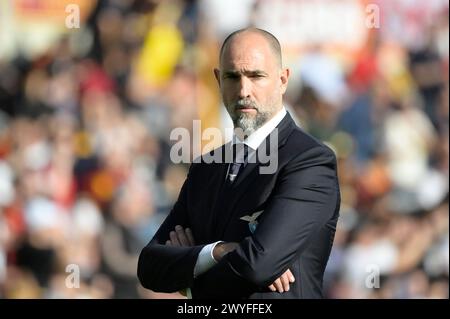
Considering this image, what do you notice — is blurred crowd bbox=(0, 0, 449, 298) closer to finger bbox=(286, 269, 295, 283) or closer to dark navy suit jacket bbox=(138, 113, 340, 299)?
dark navy suit jacket bbox=(138, 113, 340, 299)

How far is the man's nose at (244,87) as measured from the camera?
363 centimetres

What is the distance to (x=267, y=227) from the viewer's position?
11.6 feet

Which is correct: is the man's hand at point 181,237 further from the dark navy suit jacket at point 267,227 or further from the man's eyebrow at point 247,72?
the man's eyebrow at point 247,72

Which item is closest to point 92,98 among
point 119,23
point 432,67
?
point 119,23

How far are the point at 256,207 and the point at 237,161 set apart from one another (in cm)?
24

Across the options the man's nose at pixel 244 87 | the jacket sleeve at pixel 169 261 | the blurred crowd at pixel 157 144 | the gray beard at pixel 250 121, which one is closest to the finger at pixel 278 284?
the jacket sleeve at pixel 169 261

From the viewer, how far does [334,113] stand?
8.09 metres

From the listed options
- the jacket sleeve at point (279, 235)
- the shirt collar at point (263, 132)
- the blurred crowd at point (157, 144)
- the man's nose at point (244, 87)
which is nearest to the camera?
the jacket sleeve at point (279, 235)

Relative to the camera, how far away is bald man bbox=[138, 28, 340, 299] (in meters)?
3.54

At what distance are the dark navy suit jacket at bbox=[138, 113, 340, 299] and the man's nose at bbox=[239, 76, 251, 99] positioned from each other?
0.19 metres

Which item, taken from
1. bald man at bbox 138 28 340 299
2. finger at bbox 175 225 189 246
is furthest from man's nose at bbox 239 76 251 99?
finger at bbox 175 225 189 246

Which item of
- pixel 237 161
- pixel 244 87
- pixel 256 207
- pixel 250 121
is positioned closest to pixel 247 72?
pixel 244 87

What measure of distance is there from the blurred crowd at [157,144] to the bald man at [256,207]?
405 cm

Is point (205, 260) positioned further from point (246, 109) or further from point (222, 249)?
point (246, 109)
